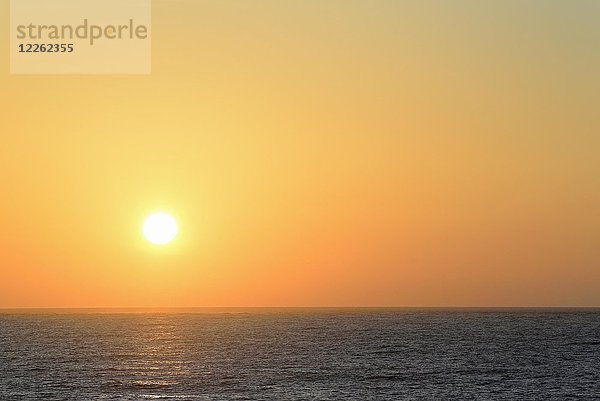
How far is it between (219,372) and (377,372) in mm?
18412

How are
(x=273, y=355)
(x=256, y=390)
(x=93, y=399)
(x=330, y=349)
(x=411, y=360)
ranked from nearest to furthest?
(x=93, y=399)
(x=256, y=390)
(x=411, y=360)
(x=273, y=355)
(x=330, y=349)

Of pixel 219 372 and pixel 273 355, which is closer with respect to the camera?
pixel 219 372

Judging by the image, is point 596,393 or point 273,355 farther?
point 273,355

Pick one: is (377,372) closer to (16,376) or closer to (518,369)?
(518,369)

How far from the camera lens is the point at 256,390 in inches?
3238

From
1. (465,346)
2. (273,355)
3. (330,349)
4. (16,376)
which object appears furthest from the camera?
(465,346)

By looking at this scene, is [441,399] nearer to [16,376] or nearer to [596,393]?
[596,393]

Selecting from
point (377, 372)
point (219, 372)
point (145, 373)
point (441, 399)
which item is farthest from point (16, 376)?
point (441, 399)

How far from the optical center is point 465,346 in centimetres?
15162

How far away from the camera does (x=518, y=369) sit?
10600 cm

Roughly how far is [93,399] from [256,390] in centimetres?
1522

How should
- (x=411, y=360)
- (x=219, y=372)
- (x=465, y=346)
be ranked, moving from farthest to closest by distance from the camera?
1. (x=465, y=346)
2. (x=411, y=360)
3. (x=219, y=372)

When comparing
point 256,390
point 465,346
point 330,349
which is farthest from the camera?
point 465,346

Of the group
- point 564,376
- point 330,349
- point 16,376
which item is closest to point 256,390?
point 16,376
